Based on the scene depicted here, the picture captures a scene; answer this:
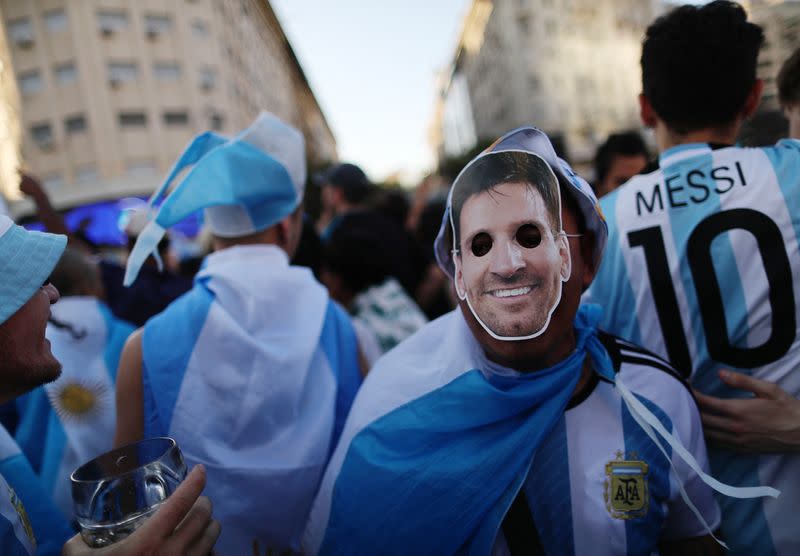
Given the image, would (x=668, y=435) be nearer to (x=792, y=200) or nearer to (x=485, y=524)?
(x=485, y=524)

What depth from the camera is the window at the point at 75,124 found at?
63.0 ft

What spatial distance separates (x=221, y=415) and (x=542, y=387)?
1.08 m

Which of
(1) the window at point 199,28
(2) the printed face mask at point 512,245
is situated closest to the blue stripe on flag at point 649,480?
(2) the printed face mask at point 512,245

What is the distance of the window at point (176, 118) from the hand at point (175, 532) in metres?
22.7

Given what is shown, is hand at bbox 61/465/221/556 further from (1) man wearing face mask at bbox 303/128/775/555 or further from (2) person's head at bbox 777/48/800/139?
(2) person's head at bbox 777/48/800/139

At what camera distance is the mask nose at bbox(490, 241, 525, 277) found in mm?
1147

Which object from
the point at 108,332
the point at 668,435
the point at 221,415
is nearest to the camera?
the point at 668,435

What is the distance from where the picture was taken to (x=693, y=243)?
152 centimetres

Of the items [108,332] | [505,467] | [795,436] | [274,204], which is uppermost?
[274,204]

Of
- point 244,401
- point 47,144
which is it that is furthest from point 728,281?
point 47,144

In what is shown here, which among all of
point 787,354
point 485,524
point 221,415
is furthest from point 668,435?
point 221,415

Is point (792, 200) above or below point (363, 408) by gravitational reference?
above

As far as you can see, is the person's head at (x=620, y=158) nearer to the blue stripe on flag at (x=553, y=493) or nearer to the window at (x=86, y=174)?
the blue stripe on flag at (x=553, y=493)

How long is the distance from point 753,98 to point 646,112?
0.33 metres
